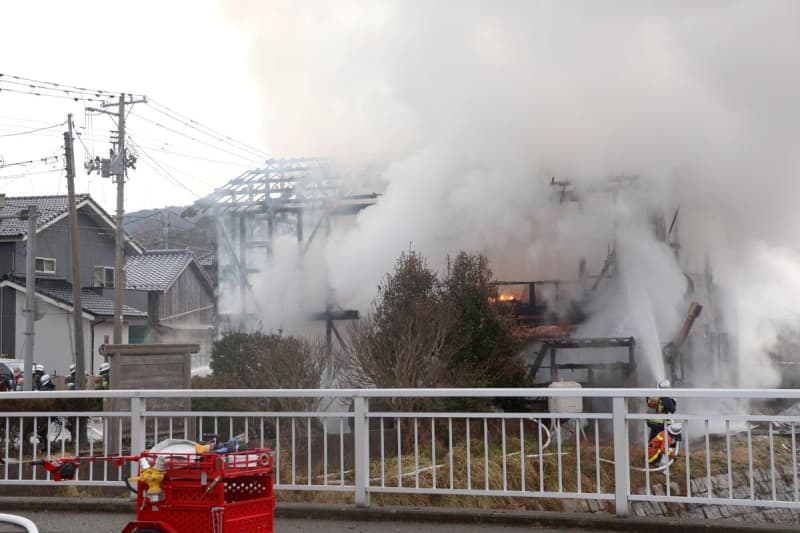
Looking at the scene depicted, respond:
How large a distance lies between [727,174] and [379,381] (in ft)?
40.9

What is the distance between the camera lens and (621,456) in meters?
6.14

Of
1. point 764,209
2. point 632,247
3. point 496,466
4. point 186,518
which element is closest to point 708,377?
point 632,247

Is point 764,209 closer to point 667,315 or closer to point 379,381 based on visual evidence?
point 667,315

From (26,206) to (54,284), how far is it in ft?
11.8

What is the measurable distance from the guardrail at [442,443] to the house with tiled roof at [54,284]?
753 inches

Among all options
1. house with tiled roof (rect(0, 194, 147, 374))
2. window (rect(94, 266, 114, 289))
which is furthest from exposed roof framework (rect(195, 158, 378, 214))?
window (rect(94, 266, 114, 289))

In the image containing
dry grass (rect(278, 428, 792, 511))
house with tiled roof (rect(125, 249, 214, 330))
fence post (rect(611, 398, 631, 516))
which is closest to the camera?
fence post (rect(611, 398, 631, 516))

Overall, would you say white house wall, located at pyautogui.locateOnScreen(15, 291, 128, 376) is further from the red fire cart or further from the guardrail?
the red fire cart

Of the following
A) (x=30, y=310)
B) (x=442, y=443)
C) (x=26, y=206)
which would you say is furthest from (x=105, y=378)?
(x=26, y=206)

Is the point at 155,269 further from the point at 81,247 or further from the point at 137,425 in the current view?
the point at 137,425

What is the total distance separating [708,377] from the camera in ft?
66.9

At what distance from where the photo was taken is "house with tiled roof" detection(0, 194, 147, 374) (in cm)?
3127

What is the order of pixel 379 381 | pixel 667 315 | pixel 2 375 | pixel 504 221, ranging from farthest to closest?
1. pixel 2 375
2. pixel 504 221
3. pixel 667 315
4. pixel 379 381

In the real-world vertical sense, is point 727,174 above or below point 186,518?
above
